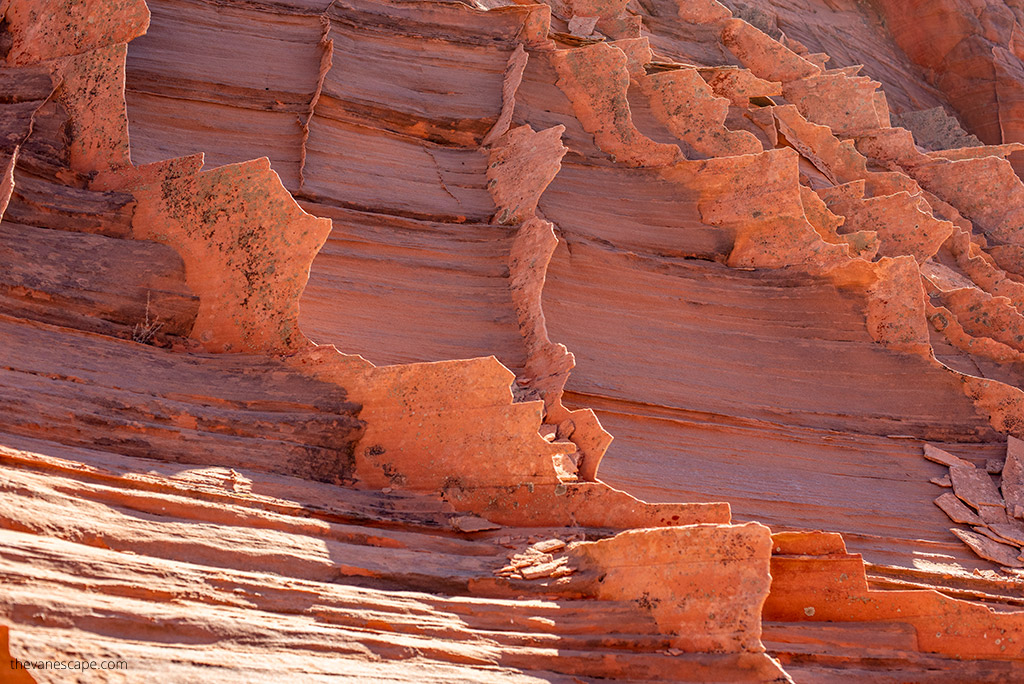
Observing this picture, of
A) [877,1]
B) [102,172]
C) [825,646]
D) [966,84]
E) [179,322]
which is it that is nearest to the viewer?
[825,646]

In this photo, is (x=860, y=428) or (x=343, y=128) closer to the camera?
(x=860, y=428)

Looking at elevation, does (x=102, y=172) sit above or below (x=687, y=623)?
above

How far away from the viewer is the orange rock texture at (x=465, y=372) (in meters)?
3.81

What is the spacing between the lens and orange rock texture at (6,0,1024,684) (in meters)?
3.81

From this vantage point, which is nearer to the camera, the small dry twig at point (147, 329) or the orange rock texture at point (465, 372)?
the orange rock texture at point (465, 372)

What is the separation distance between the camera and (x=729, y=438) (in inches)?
252

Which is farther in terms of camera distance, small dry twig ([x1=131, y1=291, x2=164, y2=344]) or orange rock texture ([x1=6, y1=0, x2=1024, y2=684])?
small dry twig ([x1=131, y1=291, x2=164, y2=344])

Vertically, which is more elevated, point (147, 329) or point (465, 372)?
point (465, 372)

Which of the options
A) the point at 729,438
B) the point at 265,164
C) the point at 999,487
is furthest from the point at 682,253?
the point at 265,164

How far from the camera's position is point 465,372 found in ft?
15.8

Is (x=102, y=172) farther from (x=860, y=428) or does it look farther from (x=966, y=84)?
(x=966, y=84)

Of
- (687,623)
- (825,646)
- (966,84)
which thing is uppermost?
(966,84)

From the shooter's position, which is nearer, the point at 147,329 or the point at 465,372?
the point at 465,372

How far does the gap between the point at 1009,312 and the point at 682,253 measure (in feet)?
10.3
